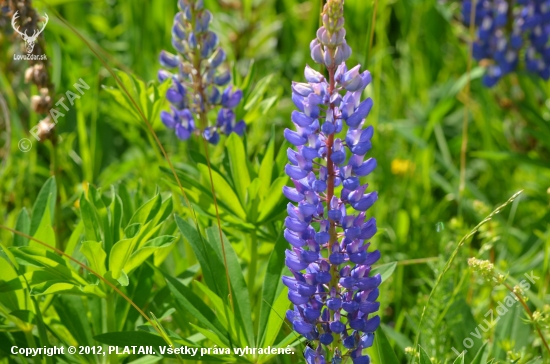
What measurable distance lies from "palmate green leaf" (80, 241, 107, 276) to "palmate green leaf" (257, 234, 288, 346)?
398mm

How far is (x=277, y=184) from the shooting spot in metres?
1.92

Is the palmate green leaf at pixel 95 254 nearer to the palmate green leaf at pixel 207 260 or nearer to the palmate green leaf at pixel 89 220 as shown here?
the palmate green leaf at pixel 89 220

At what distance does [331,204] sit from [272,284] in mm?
377

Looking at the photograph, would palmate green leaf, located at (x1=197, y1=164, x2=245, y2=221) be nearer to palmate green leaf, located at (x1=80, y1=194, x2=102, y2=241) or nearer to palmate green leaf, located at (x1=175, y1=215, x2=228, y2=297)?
palmate green leaf, located at (x1=175, y1=215, x2=228, y2=297)

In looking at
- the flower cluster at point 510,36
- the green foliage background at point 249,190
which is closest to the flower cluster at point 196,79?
the green foliage background at point 249,190

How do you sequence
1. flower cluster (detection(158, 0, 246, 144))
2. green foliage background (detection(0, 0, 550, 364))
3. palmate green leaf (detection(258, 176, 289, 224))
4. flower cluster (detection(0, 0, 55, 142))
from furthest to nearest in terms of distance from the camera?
flower cluster (detection(0, 0, 55, 142)) → flower cluster (detection(158, 0, 246, 144)) → palmate green leaf (detection(258, 176, 289, 224)) → green foliage background (detection(0, 0, 550, 364))

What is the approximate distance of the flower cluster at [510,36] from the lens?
3.11 meters

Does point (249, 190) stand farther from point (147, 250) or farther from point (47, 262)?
point (47, 262)

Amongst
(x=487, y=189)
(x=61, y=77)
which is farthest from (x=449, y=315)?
(x=61, y=77)

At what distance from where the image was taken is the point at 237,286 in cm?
183

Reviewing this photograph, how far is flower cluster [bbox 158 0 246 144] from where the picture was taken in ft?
7.08

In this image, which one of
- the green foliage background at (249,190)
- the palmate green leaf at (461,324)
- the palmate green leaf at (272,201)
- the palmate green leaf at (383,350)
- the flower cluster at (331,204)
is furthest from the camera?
the palmate green leaf at (461,324)

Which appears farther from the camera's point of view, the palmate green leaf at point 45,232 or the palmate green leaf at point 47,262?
the palmate green leaf at point 45,232

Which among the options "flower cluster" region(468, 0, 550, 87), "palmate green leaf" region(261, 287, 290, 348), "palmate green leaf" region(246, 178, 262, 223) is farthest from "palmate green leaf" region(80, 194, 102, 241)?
"flower cluster" region(468, 0, 550, 87)
